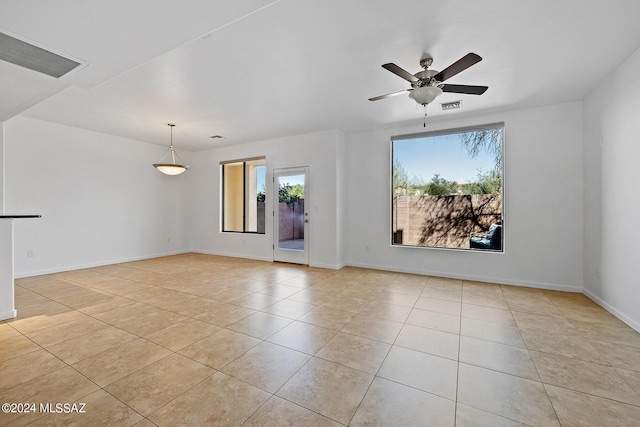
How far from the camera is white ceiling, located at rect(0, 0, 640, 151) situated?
195cm

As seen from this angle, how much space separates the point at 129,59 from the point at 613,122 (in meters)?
5.33

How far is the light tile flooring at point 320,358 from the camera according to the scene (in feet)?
5.54

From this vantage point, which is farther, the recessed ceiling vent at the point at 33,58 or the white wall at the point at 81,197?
the white wall at the point at 81,197

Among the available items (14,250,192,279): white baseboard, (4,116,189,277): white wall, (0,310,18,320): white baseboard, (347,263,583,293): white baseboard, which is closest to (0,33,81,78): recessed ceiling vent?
(0,310,18,320): white baseboard

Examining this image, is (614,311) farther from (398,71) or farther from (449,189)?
(398,71)

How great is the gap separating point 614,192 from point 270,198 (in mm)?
5722

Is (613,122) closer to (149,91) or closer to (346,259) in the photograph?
(346,259)

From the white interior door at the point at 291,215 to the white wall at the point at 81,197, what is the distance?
3.21 m

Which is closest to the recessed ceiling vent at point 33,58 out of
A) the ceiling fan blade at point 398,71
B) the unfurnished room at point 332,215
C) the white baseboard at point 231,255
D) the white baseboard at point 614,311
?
the unfurnished room at point 332,215

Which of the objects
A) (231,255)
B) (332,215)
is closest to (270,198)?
(332,215)

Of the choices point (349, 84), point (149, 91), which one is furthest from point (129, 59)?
point (349, 84)

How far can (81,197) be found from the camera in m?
5.63

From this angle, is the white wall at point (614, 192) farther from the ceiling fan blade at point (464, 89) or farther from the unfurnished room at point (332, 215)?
the ceiling fan blade at point (464, 89)

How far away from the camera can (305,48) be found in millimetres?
2725
